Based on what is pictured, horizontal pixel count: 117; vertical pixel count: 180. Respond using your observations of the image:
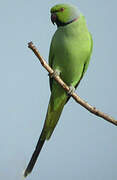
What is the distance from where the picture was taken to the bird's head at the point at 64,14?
13.0 feet

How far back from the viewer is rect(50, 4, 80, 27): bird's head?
397 cm

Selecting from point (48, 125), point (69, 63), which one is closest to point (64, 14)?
point (69, 63)

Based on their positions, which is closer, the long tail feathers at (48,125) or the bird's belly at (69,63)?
the long tail feathers at (48,125)

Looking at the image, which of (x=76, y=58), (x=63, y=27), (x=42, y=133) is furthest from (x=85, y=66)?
(x=42, y=133)

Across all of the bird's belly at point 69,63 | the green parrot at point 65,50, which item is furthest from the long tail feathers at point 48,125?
the bird's belly at point 69,63

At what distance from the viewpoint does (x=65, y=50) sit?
12.9 feet

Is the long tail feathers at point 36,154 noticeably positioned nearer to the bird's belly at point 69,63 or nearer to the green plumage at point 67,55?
the green plumage at point 67,55

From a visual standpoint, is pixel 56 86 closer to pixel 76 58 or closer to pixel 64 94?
pixel 64 94

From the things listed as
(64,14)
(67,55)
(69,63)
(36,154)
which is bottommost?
(36,154)

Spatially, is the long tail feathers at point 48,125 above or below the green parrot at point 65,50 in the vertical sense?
below

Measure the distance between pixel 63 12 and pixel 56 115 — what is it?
48.8 inches

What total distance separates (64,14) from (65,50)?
441mm

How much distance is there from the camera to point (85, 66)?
171 inches

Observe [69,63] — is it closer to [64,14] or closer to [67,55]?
[67,55]
